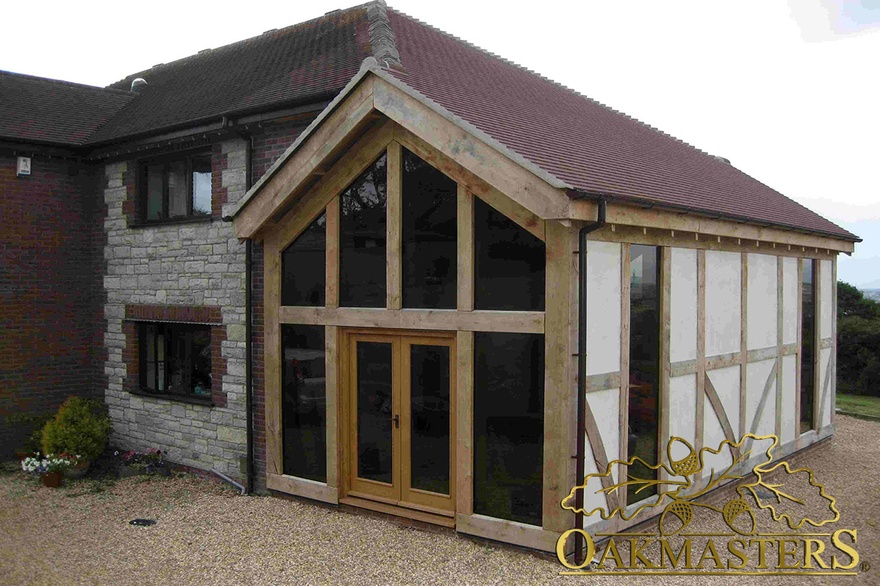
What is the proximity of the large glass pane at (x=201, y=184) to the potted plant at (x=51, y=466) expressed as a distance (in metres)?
4.32

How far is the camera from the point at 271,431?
1007 centimetres

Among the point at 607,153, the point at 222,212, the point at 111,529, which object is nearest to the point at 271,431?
the point at 111,529

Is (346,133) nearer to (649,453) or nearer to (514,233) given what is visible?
(514,233)

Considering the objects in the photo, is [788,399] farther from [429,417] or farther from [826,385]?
[429,417]

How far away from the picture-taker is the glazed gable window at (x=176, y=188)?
11516 mm

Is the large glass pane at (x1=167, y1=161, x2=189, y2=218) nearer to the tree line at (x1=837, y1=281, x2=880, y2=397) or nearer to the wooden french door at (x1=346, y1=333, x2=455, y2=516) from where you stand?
the wooden french door at (x1=346, y1=333, x2=455, y2=516)

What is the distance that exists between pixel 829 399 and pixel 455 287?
9569 mm

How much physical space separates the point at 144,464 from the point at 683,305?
27.8ft

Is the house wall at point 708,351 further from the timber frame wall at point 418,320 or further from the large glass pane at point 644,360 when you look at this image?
the timber frame wall at point 418,320

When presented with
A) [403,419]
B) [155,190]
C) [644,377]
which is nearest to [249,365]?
[403,419]

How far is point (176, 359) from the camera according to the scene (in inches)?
479

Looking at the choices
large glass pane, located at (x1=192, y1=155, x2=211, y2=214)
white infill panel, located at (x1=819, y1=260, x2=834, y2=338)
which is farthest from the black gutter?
white infill panel, located at (x1=819, y1=260, x2=834, y2=338)

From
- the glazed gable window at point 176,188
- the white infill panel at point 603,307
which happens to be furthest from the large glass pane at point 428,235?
the glazed gable window at point 176,188

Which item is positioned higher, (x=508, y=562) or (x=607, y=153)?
(x=607, y=153)
